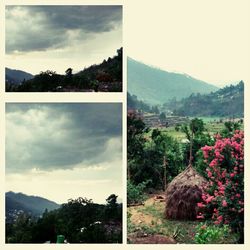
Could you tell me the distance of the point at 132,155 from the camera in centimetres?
799

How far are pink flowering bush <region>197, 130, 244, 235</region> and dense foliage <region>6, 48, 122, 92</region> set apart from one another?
1.23m

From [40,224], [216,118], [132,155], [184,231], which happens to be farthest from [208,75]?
[40,224]

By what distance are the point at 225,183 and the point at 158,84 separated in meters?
1.29

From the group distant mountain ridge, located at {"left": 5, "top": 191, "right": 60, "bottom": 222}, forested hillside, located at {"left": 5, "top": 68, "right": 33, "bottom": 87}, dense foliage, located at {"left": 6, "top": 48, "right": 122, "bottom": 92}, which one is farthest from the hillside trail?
forested hillside, located at {"left": 5, "top": 68, "right": 33, "bottom": 87}

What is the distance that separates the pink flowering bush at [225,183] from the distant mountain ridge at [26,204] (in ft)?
5.32

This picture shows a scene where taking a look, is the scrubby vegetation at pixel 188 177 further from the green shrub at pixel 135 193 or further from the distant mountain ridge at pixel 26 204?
the distant mountain ridge at pixel 26 204

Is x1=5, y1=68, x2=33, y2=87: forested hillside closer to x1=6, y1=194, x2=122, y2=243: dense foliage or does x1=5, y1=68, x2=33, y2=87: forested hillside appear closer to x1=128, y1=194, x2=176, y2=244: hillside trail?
x1=6, y1=194, x2=122, y2=243: dense foliage

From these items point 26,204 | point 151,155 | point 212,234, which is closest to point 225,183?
point 212,234

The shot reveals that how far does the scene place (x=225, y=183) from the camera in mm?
7785

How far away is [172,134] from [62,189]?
52.6 inches

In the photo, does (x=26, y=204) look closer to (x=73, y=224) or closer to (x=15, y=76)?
(x=73, y=224)

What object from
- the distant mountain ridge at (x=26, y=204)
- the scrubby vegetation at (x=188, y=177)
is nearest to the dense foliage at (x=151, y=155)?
the scrubby vegetation at (x=188, y=177)

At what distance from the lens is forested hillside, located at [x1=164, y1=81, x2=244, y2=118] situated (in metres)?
7.95
